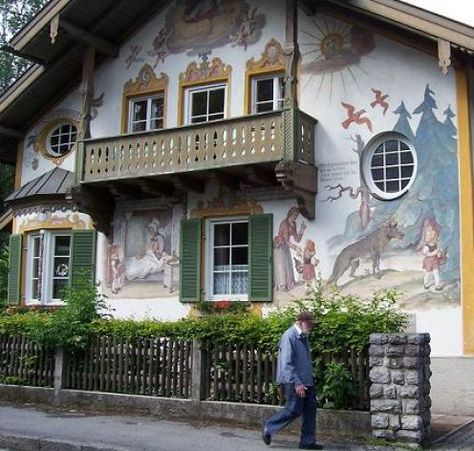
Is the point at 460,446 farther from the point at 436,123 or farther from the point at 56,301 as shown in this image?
the point at 56,301

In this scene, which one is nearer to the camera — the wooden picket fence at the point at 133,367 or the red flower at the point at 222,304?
the wooden picket fence at the point at 133,367

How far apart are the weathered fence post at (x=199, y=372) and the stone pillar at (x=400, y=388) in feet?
9.71

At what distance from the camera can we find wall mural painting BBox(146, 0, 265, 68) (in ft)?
53.0

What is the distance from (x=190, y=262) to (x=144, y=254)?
1351 mm

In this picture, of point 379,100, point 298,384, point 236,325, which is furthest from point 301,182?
point 298,384

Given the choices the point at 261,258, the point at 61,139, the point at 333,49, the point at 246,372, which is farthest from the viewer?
the point at 61,139

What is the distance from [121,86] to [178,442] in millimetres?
10155

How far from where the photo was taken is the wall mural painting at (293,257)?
48.1 feet

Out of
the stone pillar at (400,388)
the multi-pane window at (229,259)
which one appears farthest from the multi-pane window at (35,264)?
the stone pillar at (400,388)

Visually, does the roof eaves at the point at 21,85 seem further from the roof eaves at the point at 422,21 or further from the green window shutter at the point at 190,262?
the roof eaves at the point at 422,21

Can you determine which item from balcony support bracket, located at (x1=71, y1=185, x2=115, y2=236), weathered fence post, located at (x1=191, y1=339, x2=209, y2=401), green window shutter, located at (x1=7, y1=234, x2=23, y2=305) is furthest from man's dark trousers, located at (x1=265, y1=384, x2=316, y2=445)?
green window shutter, located at (x1=7, y1=234, x2=23, y2=305)

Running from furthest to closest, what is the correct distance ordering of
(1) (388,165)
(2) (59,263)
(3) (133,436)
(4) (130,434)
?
(2) (59,263), (1) (388,165), (4) (130,434), (3) (133,436)

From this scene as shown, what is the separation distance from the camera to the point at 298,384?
30.5 feet

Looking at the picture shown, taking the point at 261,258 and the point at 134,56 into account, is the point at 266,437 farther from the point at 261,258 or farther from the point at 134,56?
the point at 134,56
